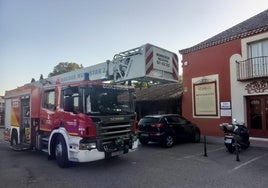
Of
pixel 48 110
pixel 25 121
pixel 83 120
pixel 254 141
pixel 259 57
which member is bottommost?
pixel 254 141

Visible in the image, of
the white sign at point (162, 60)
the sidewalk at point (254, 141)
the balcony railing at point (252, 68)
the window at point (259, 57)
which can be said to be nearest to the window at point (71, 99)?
the white sign at point (162, 60)

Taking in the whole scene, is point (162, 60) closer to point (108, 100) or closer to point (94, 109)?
point (108, 100)

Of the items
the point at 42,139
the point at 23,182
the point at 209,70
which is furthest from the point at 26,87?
the point at 209,70

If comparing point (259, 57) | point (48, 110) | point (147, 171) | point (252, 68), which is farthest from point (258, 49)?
point (48, 110)

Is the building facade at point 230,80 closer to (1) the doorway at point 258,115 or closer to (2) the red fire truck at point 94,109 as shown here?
(1) the doorway at point 258,115

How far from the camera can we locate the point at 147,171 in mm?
7727

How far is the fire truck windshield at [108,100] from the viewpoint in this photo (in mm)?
7844

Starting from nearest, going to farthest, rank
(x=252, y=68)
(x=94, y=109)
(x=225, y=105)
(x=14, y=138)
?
(x=94, y=109) < (x=14, y=138) < (x=252, y=68) < (x=225, y=105)

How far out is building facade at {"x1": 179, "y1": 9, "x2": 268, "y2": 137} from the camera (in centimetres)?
1370

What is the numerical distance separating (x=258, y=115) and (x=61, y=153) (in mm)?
10777

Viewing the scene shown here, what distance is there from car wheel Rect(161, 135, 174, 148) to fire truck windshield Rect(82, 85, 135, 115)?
3.56 metres

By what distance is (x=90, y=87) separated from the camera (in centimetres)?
795

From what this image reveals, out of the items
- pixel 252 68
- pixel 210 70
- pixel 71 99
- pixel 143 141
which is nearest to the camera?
pixel 71 99

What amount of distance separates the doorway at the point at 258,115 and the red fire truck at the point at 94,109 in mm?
7443
